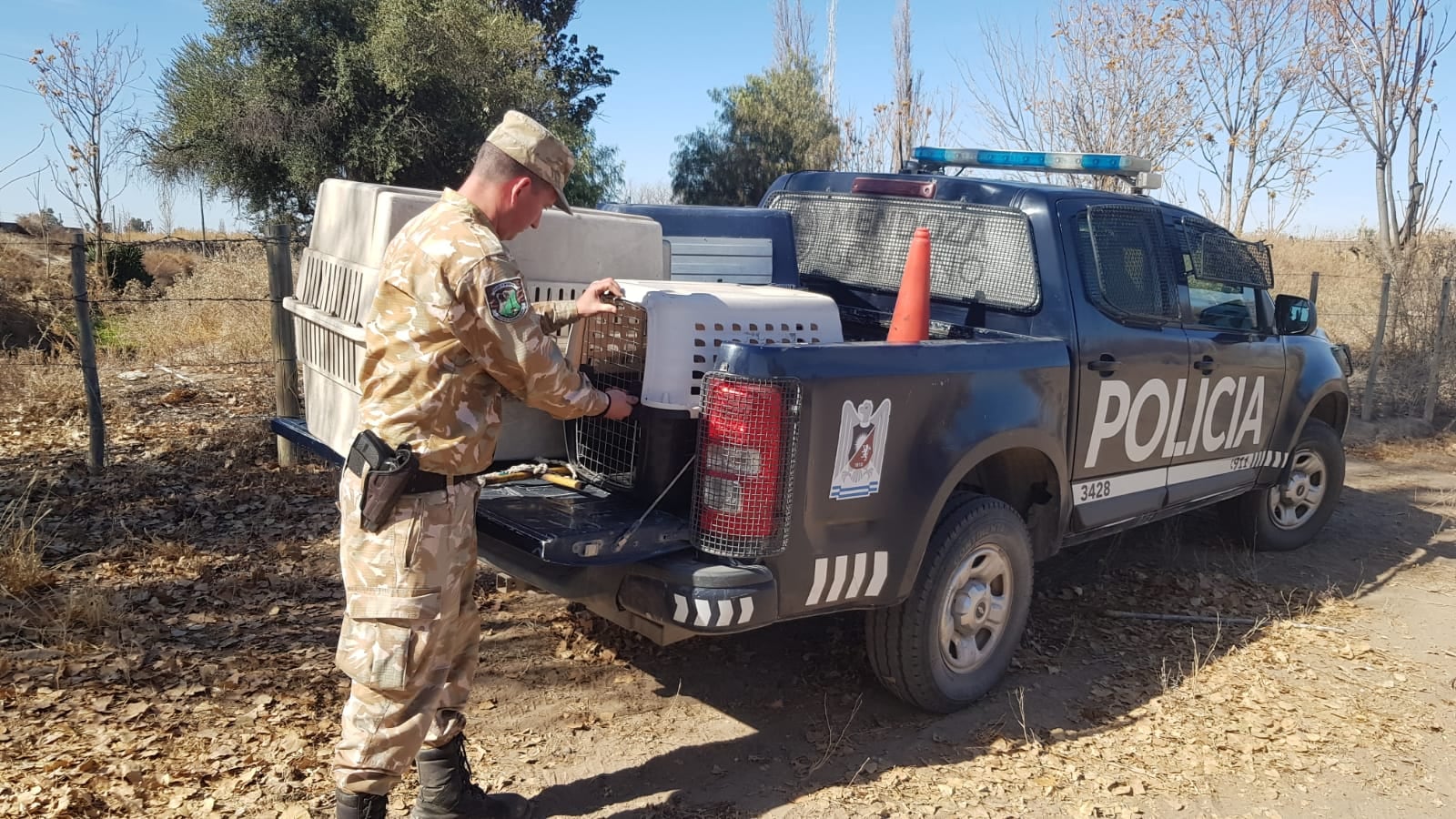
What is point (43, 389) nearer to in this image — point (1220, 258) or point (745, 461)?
point (745, 461)

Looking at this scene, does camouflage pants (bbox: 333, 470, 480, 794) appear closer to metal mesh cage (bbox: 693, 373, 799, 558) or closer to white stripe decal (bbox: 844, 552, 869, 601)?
metal mesh cage (bbox: 693, 373, 799, 558)

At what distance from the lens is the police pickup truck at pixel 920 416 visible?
2928 millimetres

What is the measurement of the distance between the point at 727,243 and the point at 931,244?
0.90 metres

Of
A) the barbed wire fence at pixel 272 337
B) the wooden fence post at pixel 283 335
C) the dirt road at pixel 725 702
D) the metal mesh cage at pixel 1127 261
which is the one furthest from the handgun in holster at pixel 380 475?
the wooden fence post at pixel 283 335

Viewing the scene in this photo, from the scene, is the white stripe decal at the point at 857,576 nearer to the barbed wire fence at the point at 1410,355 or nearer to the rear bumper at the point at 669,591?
the rear bumper at the point at 669,591

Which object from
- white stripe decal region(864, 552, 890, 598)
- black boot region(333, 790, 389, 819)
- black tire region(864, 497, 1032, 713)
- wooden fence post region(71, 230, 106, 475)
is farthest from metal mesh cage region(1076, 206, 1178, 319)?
wooden fence post region(71, 230, 106, 475)

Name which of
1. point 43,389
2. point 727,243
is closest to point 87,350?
point 43,389

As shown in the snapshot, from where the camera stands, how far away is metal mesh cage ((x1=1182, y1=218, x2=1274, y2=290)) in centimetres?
479

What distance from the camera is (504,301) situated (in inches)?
100

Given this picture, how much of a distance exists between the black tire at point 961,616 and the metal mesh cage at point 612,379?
1069mm

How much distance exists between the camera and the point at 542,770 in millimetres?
3309

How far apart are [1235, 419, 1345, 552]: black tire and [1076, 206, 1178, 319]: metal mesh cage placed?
1958mm

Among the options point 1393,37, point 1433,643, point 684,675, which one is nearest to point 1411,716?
point 1433,643

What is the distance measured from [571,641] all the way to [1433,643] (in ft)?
13.5
